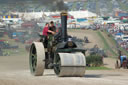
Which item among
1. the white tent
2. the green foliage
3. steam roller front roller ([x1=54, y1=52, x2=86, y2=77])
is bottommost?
the white tent

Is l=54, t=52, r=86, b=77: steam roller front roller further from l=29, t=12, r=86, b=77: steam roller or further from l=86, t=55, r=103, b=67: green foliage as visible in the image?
l=86, t=55, r=103, b=67: green foliage

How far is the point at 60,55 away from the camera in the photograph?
49.9 ft

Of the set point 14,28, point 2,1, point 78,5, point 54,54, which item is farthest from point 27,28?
point 78,5

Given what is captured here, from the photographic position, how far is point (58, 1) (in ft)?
59.7

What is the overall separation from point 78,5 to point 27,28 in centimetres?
6428

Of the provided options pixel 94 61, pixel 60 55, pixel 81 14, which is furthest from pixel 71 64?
pixel 81 14

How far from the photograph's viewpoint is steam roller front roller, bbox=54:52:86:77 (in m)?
15.1

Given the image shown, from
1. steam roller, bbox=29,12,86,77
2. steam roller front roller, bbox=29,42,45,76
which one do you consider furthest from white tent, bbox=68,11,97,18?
steam roller front roller, bbox=29,42,45,76

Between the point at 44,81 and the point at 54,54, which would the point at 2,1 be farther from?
the point at 44,81

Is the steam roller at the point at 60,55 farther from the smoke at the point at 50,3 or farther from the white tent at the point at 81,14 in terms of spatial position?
the white tent at the point at 81,14

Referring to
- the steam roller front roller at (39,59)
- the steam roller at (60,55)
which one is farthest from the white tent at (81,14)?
the steam roller front roller at (39,59)

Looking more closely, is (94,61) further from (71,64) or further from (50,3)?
(71,64)

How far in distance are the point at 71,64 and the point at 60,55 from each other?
513 mm

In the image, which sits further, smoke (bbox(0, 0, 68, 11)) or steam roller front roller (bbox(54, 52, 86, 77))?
smoke (bbox(0, 0, 68, 11))
